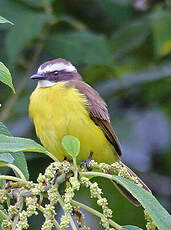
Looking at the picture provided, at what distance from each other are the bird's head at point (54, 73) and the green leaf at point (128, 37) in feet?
2.38

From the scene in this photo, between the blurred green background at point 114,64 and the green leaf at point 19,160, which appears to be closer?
the green leaf at point 19,160

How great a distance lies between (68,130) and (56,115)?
0.13 meters

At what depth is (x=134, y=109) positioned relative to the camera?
6.20 metres

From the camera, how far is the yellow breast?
3938 mm

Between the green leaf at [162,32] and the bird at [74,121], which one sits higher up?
the green leaf at [162,32]

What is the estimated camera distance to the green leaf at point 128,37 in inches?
217

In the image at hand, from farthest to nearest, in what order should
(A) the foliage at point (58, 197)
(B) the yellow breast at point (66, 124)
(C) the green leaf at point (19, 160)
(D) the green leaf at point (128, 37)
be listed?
(D) the green leaf at point (128, 37) → (B) the yellow breast at point (66, 124) → (C) the green leaf at point (19, 160) → (A) the foliage at point (58, 197)

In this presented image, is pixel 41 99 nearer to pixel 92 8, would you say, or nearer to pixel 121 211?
pixel 121 211

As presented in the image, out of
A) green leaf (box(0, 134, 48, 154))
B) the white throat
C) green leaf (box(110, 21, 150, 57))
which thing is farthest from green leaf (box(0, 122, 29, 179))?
green leaf (box(110, 21, 150, 57))

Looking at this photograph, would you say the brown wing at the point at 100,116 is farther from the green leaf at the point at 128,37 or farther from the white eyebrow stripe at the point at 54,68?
the green leaf at the point at 128,37

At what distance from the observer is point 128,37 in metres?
5.48

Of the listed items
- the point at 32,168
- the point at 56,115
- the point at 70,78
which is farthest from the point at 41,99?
the point at 32,168

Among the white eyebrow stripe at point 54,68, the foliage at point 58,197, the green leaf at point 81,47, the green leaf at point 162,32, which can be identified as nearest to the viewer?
the foliage at point 58,197

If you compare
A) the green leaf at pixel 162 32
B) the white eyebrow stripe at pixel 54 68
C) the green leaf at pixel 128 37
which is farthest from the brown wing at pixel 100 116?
the green leaf at pixel 128 37
